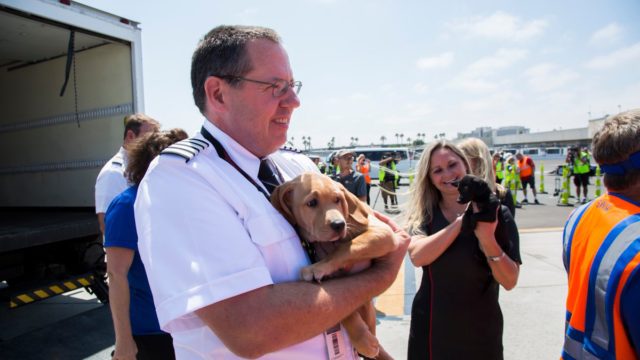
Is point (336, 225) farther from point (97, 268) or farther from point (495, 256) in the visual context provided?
point (97, 268)

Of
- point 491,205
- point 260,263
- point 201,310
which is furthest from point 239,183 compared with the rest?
point 491,205

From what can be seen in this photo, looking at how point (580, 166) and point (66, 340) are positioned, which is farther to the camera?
point (580, 166)

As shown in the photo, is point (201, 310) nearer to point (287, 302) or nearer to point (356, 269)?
point (287, 302)

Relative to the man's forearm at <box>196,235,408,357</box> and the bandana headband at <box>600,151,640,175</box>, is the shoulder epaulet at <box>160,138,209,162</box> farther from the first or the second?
the bandana headband at <box>600,151,640,175</box>

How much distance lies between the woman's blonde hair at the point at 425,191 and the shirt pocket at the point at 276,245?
1610 mm

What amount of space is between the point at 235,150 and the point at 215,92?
0.74 ft

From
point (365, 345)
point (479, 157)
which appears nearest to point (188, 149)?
point (365, 345)

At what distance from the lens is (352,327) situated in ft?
5.19

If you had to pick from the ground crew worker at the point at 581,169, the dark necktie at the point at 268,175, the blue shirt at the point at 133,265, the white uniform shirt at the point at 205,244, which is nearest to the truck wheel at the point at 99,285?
the blue shirt at the point at 133,265

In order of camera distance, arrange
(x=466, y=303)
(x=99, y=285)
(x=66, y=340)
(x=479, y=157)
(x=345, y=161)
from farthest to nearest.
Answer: (x=345, y=161), (x=99, y=285), (x=66, y=340), (x=479, y=157), (x=466, y=303)

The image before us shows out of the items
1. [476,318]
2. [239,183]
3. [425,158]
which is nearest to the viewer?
[239,183]

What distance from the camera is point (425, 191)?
2969 mm

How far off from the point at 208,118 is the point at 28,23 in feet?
14.0

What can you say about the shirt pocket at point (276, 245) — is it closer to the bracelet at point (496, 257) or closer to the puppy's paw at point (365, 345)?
the puppy's paw at point (365, 345)
